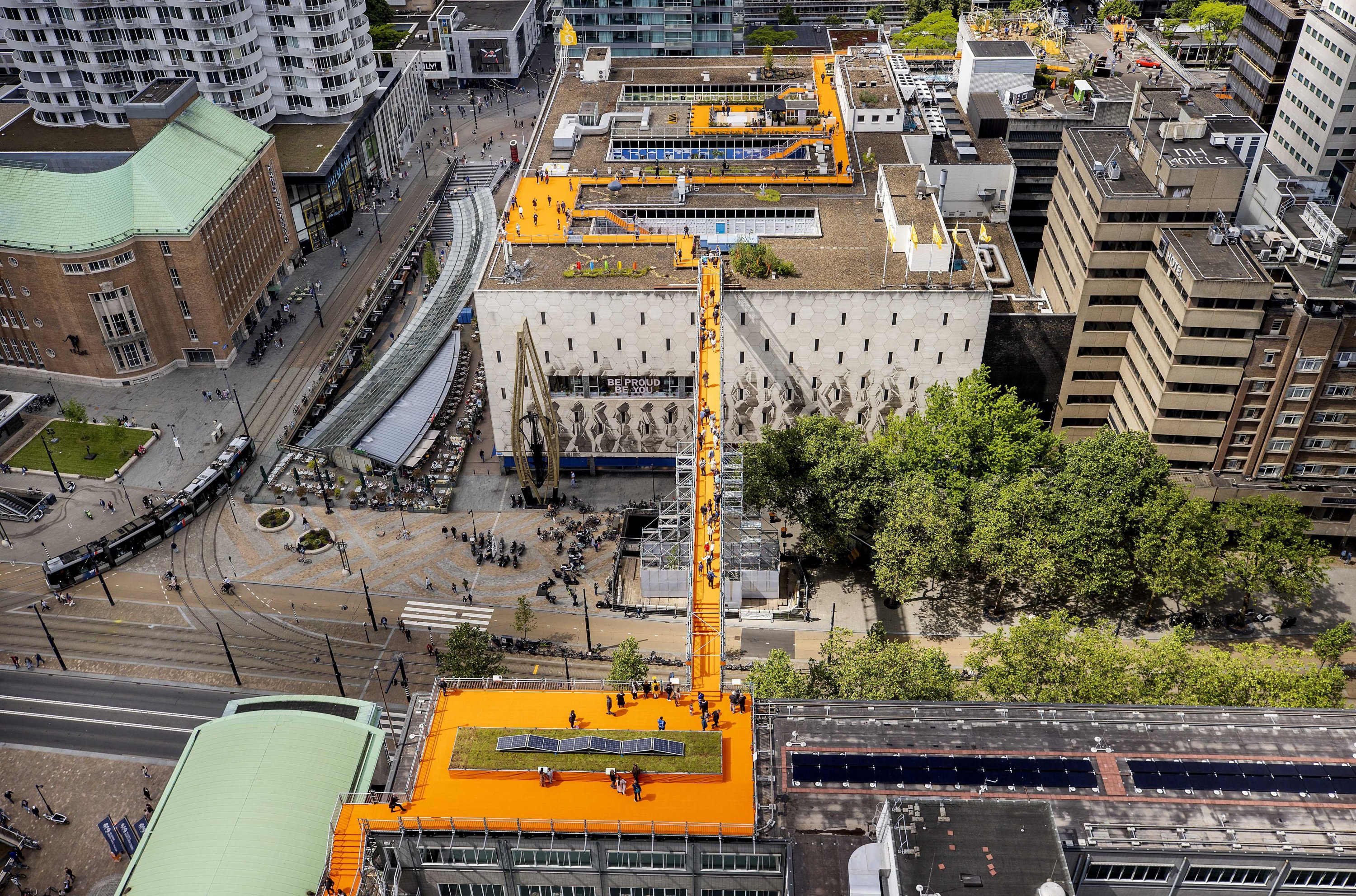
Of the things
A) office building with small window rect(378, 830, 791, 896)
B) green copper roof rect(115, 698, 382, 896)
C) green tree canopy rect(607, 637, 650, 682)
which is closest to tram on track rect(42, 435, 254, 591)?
green copper roof rect(115, 698, 382, 896)

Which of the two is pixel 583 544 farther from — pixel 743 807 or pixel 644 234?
pixel 743 807

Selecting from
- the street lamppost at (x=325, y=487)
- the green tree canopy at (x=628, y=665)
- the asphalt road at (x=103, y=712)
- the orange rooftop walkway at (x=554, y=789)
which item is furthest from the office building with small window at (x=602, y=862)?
the street lamppost at (x=325, y=487)

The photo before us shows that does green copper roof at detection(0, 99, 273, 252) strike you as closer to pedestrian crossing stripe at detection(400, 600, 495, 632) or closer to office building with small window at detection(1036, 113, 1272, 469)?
pedestrian crossing stripe at detection(400, 600, 495, 632)

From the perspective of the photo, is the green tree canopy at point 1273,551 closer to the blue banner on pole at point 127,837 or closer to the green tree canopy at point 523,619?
the green tree canopy at point 523,619

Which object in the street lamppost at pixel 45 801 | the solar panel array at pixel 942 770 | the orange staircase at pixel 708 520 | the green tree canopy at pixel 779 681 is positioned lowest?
the street lamppost at pixel 45 801

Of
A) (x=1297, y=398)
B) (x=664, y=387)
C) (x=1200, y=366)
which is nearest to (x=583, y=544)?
(x=664, y=387)

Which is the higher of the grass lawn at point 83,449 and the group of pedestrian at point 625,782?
the group of pedestrian at point 625,782

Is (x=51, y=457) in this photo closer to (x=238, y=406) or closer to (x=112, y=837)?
(x=238, y=406)

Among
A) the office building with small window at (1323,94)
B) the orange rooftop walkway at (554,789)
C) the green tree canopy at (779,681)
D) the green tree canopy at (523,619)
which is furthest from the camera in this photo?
the office building with small window at (1323,94)
